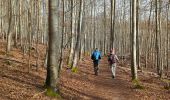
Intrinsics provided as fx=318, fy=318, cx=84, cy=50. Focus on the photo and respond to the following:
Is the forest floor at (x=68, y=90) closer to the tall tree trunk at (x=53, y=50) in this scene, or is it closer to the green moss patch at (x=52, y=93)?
the green moss patch at (x=52, y=93)

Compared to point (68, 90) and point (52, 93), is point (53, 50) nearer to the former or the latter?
point (52, 93)

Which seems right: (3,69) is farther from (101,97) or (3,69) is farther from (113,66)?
(113,66)

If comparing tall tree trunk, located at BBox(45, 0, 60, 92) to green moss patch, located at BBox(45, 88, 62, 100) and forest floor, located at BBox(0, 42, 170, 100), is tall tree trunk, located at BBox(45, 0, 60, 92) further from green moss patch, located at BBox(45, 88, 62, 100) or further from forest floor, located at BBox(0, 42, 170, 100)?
forest floor, located at BBox(0, 42, 170, 100)

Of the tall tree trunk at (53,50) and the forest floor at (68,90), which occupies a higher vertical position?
the tall tree trunk at (53,50)

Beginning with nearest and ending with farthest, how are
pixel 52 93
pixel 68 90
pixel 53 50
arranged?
pixel 52 93, pixel 53 50, pixel 68 90

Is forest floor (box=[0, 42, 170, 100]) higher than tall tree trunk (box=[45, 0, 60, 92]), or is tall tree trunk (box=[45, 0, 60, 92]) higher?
tall tree trunk (box=[45, 0, 60, 92])

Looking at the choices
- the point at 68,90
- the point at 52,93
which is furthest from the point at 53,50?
the point at 68,90

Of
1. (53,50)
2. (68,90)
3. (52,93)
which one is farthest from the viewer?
(68,90)

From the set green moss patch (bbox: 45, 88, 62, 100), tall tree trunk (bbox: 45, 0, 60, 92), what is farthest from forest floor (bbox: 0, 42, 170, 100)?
tall tree trunk (bbox: 45, 0, 60, 92)

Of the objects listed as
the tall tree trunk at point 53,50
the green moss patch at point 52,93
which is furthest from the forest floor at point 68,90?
the tall tree trunk at point 53,50

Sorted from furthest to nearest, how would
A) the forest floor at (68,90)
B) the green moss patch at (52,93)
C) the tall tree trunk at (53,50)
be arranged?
the tall tree trunk at (53,50)
the green moss patch at (52,93)
the forest floor at (68,90)

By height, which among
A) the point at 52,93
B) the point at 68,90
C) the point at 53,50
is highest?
the point at 53,50

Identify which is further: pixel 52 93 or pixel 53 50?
pixel 53 50

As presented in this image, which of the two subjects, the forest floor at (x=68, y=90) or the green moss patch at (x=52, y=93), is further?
the green moss patch at (x=52, y=93)
